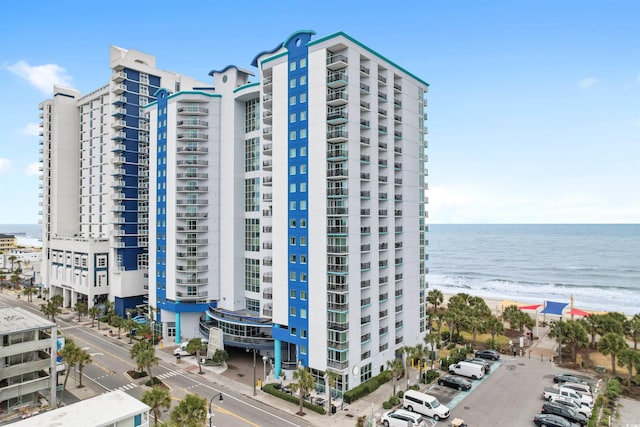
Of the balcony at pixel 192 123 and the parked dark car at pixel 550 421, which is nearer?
the parked dark car at pixel 550 421

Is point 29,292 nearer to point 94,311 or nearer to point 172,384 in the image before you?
point 94,311

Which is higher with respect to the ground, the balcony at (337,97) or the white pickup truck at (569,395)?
the balcony at (337,97)

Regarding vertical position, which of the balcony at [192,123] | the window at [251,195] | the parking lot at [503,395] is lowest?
the parking lot at [503,395]

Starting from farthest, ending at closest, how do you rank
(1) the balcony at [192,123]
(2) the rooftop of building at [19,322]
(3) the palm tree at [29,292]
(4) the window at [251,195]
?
1. (3) the palm tree at [29,292]
2. (1) the balcony at [192,123]
3. (4) the window at [251,195]
4. (2) the rooftop of building at [19,322]

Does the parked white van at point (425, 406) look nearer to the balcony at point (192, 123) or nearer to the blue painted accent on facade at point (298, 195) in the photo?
the blue painted accent on facade at point (298, 195)

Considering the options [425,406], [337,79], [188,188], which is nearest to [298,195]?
[337,79]

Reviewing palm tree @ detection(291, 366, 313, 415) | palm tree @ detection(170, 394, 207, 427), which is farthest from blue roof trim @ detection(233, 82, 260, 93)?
palm tree @ detection(170, 394, 207, 427)

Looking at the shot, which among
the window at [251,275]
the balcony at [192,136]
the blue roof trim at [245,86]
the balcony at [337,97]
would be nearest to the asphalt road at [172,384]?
the window at [251,275]

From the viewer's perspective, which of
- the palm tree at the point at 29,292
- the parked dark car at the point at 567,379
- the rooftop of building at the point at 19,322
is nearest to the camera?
the rooftop of building at the point at 19,322
